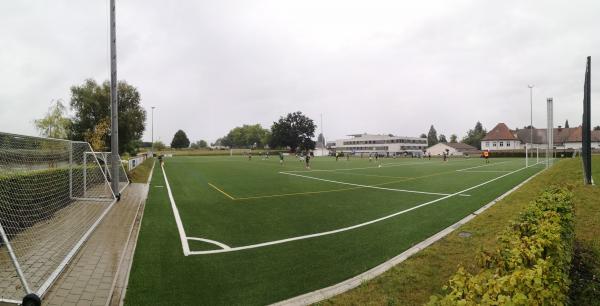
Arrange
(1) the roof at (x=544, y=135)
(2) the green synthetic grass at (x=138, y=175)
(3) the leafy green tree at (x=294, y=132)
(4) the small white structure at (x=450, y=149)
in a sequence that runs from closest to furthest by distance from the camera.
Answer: (2) the green synthetic grass at (x=138, y=175) < (1) the roof at (x=544, y=135) < (4) the small white structure at (x=450, y=149) < (3) the leafy green tree at (x=294, y=132)

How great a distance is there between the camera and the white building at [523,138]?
265 ft

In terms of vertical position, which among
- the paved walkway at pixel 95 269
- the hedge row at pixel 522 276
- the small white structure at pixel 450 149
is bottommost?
the paved walkway at pixel 95 269

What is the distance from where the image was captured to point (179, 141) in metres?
153

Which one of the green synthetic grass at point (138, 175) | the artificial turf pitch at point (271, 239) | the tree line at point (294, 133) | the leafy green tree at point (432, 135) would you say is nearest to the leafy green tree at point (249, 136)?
the tree line at point (294, 133)

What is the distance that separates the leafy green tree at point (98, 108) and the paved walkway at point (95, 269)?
3326 cm

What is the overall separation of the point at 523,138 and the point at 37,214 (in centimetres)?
10796

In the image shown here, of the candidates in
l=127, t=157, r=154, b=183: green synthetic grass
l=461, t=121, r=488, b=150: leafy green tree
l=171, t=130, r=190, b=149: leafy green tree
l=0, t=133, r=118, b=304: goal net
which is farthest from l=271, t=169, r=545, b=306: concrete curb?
l=171, t=130, r=190, b=149: leafy green tree

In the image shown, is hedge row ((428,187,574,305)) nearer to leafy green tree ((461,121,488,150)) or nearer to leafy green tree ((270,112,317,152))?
leafy green tree ((270,112,317,152))

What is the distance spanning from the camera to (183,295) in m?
4.88

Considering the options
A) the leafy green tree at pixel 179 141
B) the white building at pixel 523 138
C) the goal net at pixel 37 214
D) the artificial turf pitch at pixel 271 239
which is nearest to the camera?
the artificial turf pitch at pixel 271 239

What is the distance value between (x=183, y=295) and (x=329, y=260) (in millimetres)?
2838

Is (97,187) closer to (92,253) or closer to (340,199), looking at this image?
(92,253)

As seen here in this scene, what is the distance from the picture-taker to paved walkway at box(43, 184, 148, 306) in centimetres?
490

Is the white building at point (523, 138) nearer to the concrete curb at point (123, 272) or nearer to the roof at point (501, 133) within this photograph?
the roof at point (501, 133)
